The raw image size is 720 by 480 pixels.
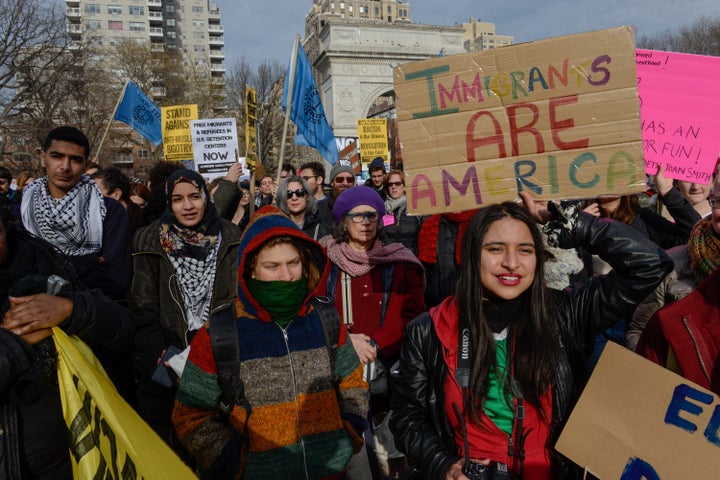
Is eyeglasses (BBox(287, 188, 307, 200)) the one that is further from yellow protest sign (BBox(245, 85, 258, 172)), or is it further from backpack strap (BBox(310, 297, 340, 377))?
backpack strap (BBox(310, 297, 340, 377))

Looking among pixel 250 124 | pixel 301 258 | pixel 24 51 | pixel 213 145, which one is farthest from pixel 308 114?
pixel 24 51

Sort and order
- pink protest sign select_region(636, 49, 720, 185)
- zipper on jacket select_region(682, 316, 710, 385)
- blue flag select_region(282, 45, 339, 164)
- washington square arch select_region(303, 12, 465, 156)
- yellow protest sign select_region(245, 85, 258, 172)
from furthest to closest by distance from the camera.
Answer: washington square arch select_region(303, 12, 465, 156)
blue flag select_region(282, 45, 339, 164)
yellow protest sign select_region(245, 85, 258, 172)
pink protest sign select_region(636, 49, 720, 185)
zipper on jacket select_region(682, 316, 710, 385)

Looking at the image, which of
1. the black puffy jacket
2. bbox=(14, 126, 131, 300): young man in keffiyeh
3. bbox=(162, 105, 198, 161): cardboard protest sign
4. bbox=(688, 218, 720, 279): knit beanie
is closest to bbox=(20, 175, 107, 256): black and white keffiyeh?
bbox=(14, 126, 131, 300): young man in keffiyeh

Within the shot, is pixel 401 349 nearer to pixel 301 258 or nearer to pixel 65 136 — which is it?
pixel 301 258

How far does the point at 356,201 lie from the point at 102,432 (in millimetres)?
2164

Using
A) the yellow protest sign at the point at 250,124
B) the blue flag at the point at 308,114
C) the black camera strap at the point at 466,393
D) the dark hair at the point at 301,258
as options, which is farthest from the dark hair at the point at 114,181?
the black camera strap at the point at 466,393

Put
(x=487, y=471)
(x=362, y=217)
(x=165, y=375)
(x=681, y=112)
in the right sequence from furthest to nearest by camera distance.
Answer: (x=362, y=217) → (x=681, y=112) → (x=165, y=375) → (x=487, y=471)

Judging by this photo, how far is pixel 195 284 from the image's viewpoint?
316cm

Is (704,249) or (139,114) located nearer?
(704,249)

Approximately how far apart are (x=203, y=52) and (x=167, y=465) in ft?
Result: 345

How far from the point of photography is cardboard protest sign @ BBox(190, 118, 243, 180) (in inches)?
311

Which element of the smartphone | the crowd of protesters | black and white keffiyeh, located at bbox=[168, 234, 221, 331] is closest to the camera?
the crowd of protesters

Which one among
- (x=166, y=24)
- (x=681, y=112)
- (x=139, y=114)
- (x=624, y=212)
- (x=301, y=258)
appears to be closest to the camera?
(x=301, y=258)

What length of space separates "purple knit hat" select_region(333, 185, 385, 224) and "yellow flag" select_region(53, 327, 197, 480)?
1.97m
